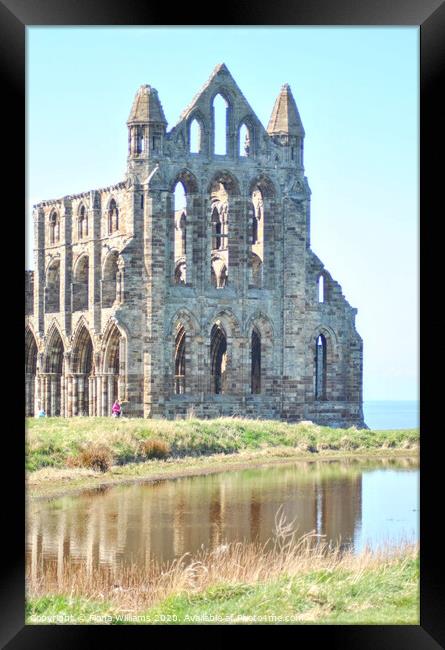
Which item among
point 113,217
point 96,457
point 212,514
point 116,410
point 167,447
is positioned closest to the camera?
point 212,514

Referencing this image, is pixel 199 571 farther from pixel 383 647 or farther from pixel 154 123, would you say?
pixel 154 123

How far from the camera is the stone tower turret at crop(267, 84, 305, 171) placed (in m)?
49.3

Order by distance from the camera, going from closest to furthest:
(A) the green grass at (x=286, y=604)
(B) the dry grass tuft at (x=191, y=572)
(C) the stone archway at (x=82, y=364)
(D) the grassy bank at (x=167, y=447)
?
(A) the green grass at (x=286, y=604), (B) the dry grass tuft at (x=191, y=572), (D) the grassy bank at (x=167, y=447), (C) the stone archway at (x=82, y=364)

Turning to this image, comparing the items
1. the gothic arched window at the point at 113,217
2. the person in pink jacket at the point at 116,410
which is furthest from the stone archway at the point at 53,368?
the person in pink jacket at the point at 116,410

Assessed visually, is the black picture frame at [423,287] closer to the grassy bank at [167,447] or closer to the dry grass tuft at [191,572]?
the dry grass tuft at [191,572]

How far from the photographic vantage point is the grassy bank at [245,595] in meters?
16.4

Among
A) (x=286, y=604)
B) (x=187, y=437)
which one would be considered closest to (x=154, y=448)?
(x=187, y=437)

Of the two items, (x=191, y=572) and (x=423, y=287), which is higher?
(x=423, y=287)

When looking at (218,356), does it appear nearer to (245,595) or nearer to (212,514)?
(212,514)

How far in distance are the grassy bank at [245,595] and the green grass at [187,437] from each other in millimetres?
11324

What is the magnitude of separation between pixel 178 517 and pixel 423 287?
1165 centimetres

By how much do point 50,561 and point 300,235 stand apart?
2911 cm

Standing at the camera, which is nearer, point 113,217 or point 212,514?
point 212,514

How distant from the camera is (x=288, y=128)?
162 ft
